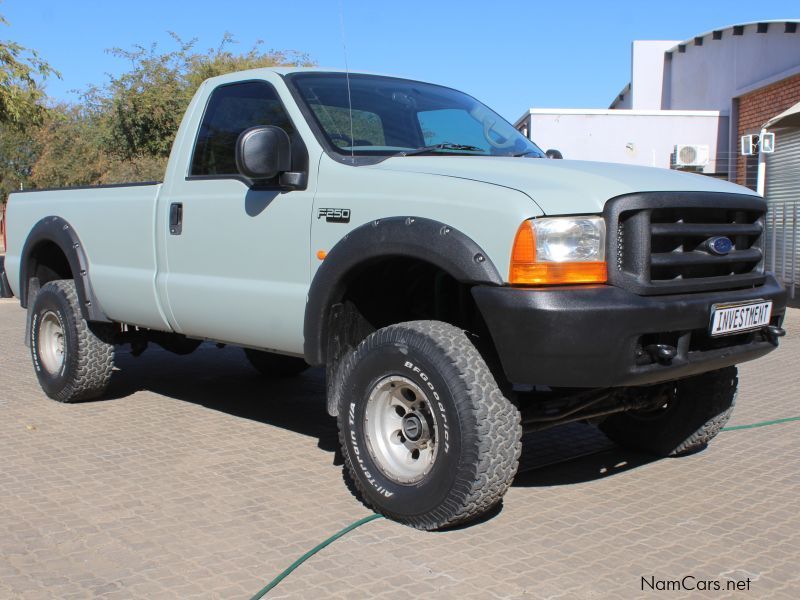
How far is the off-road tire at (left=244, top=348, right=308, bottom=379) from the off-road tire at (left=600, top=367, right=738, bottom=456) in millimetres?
3216

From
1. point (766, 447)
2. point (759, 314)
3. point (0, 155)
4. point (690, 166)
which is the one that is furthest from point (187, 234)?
point (0, 155)

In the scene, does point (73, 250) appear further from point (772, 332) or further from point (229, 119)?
point (772, 332)

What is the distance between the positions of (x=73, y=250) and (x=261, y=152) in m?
2.55

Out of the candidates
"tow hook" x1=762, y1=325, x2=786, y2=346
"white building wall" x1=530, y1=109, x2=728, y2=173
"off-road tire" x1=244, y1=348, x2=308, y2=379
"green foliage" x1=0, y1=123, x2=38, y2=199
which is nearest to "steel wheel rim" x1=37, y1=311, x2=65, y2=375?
"off-road tire" x1=244, y1=348, x2=308, y2=379

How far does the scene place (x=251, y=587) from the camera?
3.54 meters

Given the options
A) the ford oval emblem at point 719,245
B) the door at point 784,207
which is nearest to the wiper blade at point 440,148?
the ford oval emblem at point 719,245

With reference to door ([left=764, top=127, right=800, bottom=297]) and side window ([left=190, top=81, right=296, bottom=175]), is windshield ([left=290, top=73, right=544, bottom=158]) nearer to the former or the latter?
side window ([left=190, top=81, right=296, bottom=175])

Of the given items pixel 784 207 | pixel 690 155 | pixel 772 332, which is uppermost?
pixel 690 155

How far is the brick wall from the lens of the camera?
53.5 feet

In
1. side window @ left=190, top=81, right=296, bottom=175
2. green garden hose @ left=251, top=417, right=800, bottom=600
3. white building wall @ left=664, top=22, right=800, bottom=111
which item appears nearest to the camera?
green garden hose @ left=251, top=417, right=800, bottom=600

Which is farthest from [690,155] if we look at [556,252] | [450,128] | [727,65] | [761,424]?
[556,252]

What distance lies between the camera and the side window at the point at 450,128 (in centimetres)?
525

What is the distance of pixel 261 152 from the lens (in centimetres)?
460

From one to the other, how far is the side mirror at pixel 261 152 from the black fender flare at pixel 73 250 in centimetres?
233
